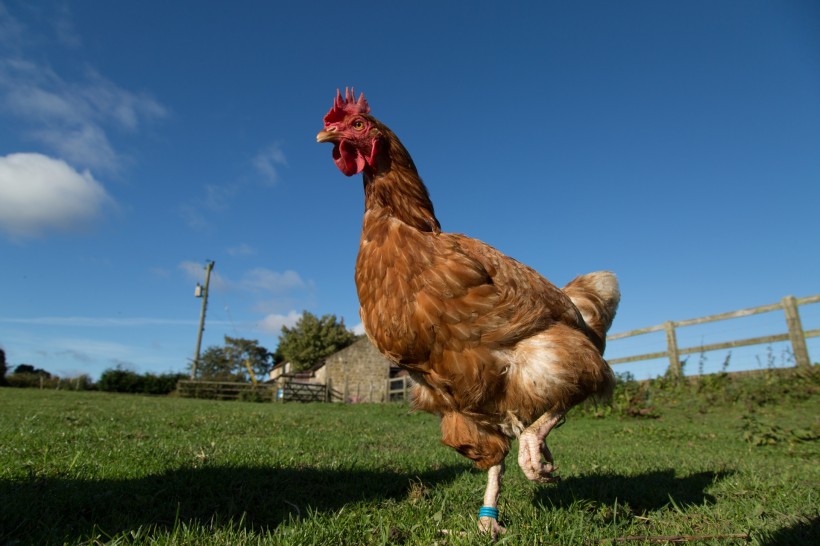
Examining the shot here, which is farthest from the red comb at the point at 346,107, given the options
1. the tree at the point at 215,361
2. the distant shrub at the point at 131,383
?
the tree at the point at 215,361

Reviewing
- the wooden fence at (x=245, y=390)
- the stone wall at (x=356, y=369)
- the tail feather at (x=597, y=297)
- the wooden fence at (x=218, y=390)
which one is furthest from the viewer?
the stone wall at (x=356, y=369)

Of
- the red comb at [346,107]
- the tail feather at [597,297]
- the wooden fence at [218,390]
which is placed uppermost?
the red comb at [346,107]

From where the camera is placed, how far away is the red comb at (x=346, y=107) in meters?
3.55

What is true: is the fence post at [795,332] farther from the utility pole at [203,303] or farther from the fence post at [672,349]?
the utility pole at [203,303]

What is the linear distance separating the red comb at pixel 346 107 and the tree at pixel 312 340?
44089 millimetres

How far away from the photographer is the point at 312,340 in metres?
46.7

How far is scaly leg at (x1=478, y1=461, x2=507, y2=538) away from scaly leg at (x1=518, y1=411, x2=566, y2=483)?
0.16m

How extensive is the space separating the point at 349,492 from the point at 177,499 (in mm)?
1140

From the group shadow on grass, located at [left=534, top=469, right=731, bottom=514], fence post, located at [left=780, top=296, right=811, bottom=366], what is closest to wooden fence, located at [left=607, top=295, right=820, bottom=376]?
fence post, located at [left=780, top=296, right=811, bottom=366]

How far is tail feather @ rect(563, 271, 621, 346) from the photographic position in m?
4.31

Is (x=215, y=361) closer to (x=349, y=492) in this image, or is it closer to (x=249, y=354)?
(x=249, y=354)

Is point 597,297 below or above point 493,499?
above

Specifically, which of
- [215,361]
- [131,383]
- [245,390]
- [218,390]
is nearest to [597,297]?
[245,390]

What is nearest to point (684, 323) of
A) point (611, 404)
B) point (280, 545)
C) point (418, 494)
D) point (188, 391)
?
point (611, 404)
